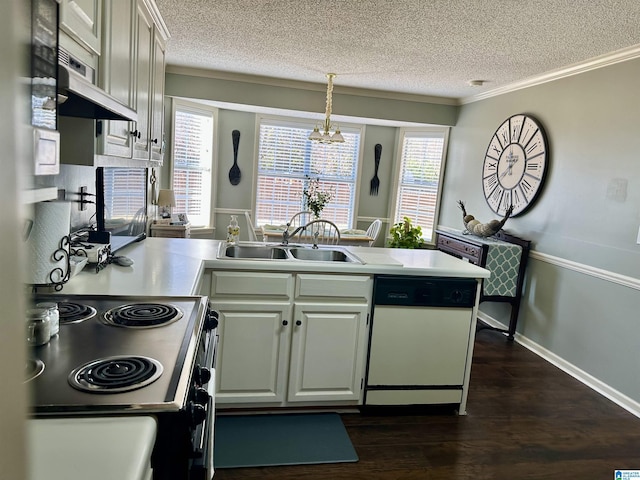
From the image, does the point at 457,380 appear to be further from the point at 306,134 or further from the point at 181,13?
the point at 306,134

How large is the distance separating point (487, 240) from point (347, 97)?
247cm

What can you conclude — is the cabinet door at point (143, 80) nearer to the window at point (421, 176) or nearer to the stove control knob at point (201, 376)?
the stove control knob at point (201, 376)

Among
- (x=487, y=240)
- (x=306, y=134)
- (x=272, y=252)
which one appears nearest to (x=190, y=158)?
(x=306, y=134)

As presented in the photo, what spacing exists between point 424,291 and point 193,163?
383 centimetres

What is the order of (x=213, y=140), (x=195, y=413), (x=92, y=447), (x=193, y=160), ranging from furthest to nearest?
1. (x=213, y=140)
2. (x=193, y=160)
3. (x=195, y=413)
4. (x=92, y=447)

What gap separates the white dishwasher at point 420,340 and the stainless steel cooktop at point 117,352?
1.19 m

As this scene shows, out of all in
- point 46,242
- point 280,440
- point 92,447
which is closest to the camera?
point 92,447

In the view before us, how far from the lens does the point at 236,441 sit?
2.23m

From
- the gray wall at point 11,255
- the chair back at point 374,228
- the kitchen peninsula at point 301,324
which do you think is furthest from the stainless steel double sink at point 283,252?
the chair back at point 374,228

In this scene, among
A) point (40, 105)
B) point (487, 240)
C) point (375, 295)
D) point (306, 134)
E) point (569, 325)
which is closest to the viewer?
point (40, 105)

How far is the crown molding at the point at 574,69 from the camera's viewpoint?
3162 millimetres

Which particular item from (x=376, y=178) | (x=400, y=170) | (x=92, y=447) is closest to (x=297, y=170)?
(x=376, y=178)

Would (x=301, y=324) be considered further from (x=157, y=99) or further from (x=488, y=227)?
(x=488, y=227)

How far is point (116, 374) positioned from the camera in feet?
3.38
